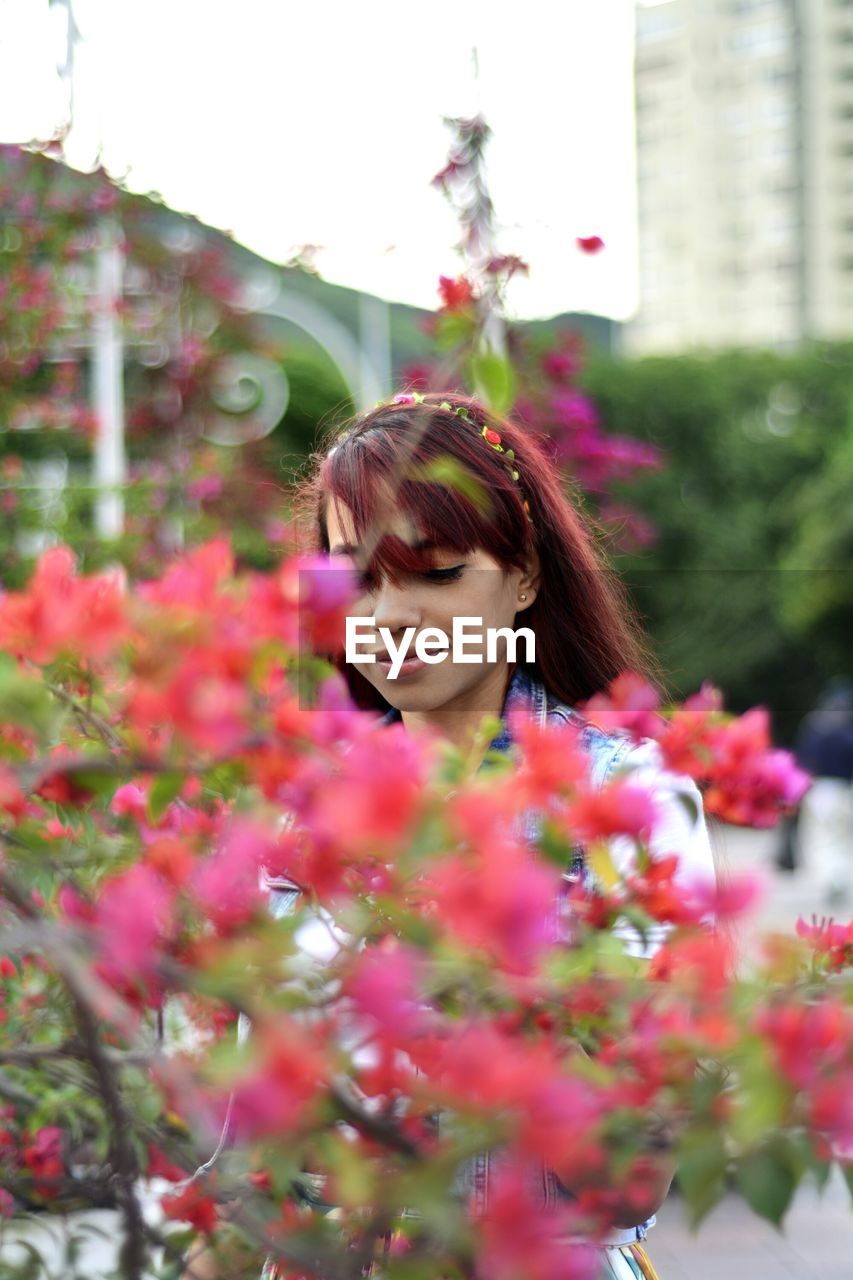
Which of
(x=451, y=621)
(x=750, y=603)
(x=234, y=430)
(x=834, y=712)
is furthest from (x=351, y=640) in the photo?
(x=750, y=603)

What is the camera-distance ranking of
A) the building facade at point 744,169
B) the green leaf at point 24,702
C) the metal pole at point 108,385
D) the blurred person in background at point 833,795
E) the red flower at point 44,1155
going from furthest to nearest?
1. the building facade at point 744,169
2. the blurred person in background at point 833,795
3. the metal pole at point 108,385
4. the red flower at point 44,1155
5. the green leaf at point 24,702

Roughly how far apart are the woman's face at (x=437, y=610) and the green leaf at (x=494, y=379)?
525mm

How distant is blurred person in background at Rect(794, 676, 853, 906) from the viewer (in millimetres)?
9586

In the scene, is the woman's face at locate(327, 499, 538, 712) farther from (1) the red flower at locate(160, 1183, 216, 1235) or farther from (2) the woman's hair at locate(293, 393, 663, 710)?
(1) the red flower at locate(160, 1183, 216, 1235)

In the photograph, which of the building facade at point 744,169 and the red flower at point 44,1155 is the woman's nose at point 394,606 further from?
the building facade at point 744,169

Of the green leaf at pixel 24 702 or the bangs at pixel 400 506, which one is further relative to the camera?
the bangs at pixel 400 506

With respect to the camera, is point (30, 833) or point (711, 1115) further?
point (30, 833)

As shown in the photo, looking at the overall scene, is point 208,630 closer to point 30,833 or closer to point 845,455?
point 30,833

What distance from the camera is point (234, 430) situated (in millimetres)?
8211

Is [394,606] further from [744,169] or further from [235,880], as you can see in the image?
[744,169]

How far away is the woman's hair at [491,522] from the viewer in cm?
156

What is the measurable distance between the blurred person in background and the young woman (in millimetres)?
7844

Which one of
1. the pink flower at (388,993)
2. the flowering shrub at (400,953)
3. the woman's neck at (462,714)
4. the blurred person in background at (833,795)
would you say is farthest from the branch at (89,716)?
the blurred person in background at (833,795)

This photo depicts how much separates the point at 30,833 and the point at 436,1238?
363mm
